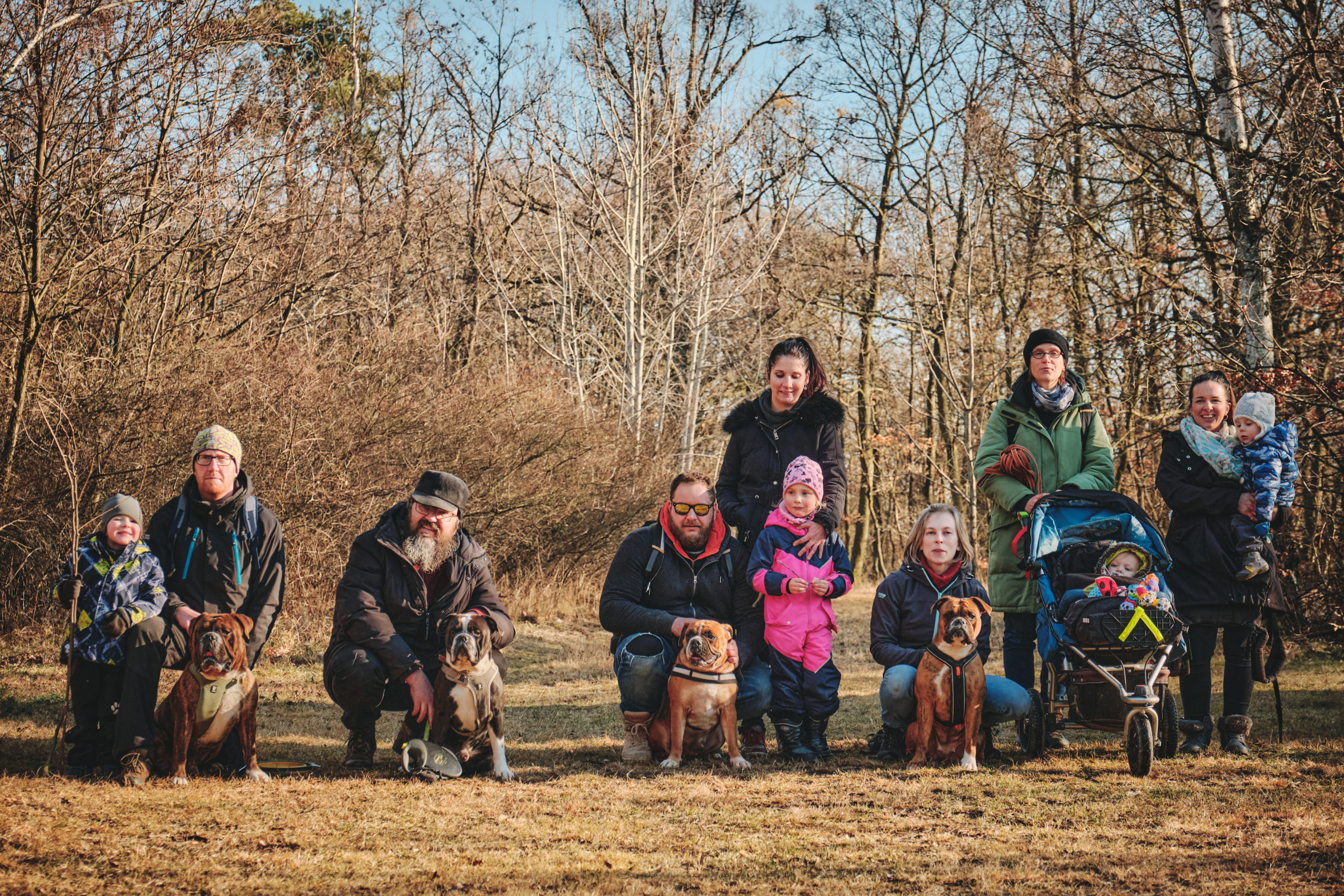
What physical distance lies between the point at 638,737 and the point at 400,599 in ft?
4.70

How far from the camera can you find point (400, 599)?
518 cm

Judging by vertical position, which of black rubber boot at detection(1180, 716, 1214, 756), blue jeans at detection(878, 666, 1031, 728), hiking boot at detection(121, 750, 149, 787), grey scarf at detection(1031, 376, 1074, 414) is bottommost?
hiking boot at detection(121, 750, 149, 787)

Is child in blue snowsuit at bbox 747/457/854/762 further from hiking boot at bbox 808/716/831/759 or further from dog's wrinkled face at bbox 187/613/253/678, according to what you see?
dog's wrinkled face at bbox 187/613/253/678

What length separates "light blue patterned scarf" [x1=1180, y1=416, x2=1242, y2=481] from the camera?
5387 millimetres

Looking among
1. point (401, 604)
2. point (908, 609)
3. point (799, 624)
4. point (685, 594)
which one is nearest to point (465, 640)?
point (401, 604)

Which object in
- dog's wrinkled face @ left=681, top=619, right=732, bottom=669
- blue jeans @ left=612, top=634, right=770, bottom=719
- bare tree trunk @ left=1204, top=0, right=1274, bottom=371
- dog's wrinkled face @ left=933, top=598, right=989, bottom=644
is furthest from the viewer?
bare tree trunk @ left=1204, top=0, right=1274, bottom=371

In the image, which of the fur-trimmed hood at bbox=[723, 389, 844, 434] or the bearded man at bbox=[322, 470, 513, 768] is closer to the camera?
the bearded man at bbox=[322, 470, 513, 768]

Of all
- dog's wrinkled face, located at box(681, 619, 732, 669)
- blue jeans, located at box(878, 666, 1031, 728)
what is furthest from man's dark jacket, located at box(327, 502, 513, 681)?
blue jeans, located at box(878, 666, 1031, 728)

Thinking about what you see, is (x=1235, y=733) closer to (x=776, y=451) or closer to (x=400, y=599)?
(x=776, y=451)

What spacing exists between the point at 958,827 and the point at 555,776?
197 centimetres

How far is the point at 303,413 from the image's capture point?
9328 mm

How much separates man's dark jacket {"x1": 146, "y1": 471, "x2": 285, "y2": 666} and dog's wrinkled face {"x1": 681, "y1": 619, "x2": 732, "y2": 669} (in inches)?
78.8

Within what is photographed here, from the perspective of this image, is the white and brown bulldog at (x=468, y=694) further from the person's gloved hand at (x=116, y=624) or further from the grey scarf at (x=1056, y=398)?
the grey scarf at (x=1056, y=398)

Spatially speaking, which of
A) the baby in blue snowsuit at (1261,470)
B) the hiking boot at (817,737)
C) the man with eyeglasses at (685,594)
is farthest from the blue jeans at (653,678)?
the baby in blue snowsuit at (1261,470)
